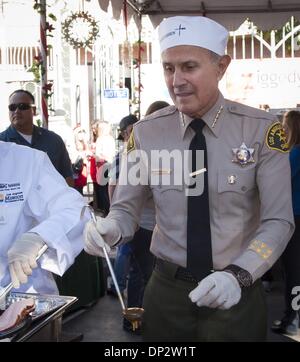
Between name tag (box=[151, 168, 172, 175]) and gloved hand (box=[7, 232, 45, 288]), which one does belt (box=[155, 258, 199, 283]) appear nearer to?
name tag (box=[151, 168, 172, 175])

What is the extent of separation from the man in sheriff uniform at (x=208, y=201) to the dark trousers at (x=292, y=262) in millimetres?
2028

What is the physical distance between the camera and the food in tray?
54.6 inches

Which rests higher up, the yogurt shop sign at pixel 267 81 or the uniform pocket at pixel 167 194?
the yogurt shop sign at pixel 267 81

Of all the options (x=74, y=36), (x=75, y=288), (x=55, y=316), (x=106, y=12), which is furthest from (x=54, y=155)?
(x=55, y=316)

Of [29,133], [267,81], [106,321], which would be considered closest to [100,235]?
[106,321]

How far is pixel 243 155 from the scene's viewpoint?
1.80m

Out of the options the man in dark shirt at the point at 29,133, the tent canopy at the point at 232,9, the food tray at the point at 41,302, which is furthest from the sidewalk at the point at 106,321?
the tent canopy at the point at 232,9

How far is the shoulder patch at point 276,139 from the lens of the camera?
5.88 ft

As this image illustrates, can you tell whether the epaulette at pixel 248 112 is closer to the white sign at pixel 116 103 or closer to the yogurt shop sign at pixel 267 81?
the white sign at pixel 116 103

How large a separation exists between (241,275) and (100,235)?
43 centimetres

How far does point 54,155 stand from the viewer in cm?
465
